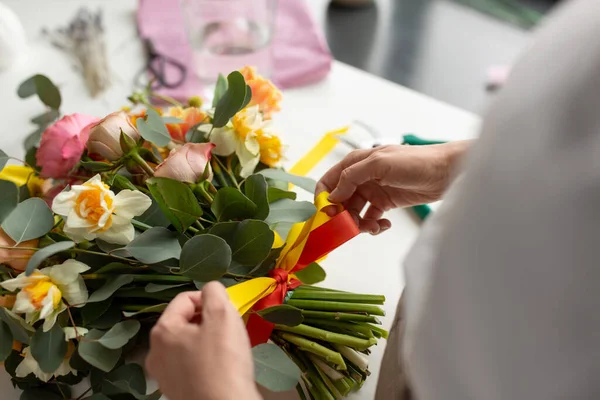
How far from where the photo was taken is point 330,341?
0.46 metres

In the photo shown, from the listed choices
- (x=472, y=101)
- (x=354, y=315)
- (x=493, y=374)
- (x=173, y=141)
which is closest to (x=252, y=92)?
(x=173, y=141)

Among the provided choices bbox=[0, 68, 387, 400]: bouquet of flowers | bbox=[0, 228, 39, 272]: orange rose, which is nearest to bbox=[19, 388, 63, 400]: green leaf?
bbox=[0, 68, 387, 400]: bouquet of flowers

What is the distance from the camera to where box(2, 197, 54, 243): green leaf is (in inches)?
16.9

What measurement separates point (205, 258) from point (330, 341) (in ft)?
0.40

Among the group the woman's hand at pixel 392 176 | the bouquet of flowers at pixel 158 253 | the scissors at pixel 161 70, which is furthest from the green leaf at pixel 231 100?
the scissors at pixel 161 70

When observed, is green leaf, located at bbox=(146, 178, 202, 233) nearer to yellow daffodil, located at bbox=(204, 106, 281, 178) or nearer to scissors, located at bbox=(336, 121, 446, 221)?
yellow daffodil, located at bbox=(204, 106, 281, 178)

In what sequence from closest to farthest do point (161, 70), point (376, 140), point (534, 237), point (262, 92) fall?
1. point (534, 237)
2. point (262, 92)
3. point (376, 140)
4. point (161, 70)

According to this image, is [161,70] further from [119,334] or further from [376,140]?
[119,334]

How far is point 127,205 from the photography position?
42 centimetres

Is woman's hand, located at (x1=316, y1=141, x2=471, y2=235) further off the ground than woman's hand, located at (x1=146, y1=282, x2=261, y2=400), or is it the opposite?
woman's hand, located at (x1=316, y1=141, x2=471, y2=235)

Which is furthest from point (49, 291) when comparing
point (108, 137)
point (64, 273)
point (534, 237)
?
point (534, 237)

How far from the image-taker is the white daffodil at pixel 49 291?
1.33 ft

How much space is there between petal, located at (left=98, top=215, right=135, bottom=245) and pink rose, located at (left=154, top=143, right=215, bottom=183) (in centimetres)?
4

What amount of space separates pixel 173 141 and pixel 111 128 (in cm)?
7
